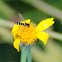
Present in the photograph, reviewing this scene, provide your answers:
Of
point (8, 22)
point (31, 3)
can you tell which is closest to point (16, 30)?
point (8, 22)

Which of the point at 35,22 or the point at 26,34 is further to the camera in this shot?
the point at 35,22

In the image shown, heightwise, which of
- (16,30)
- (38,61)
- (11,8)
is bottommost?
(38,61)

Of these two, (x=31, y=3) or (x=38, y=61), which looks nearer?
(x=38, y=61)

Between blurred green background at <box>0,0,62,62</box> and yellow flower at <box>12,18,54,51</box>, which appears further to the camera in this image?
blurred green background at <box>0,0,62,62</box>

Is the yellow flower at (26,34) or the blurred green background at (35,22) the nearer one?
the yellow flower at (26,34)

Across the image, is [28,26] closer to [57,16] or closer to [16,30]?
[16,30]

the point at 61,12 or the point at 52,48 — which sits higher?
the point at 61,12

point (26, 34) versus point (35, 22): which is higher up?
point (35, 22)

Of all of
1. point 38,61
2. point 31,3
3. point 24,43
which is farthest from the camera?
point 31,3
